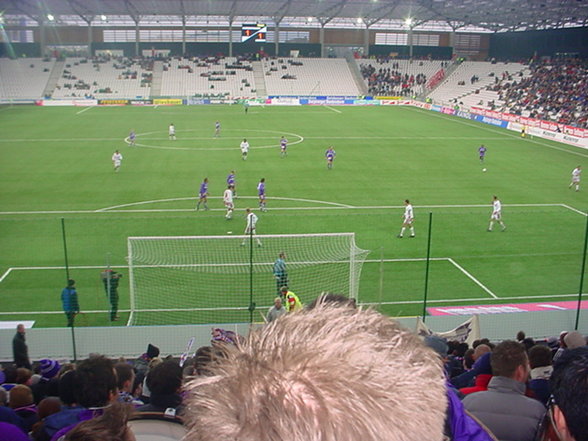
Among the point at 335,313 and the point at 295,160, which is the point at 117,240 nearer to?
the point at 295,160

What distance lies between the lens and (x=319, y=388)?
1.26m

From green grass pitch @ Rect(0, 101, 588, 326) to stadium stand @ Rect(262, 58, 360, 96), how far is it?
3244cm

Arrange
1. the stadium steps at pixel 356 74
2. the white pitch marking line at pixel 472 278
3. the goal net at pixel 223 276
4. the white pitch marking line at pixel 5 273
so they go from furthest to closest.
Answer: the stadium steps at pixel 356 74 → the white pitch marking line at pixel 5 273 → the white pitch marking line at pixel 472 278 → the goal net at pixel 223 276

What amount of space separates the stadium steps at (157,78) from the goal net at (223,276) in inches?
2593

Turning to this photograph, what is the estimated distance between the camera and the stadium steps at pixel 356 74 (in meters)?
86.0

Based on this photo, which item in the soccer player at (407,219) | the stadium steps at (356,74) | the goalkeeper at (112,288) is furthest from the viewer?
the stadium steps at (356,74)

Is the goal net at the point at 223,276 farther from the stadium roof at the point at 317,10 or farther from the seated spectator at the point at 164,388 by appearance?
the stadium roof at the point at 317,10

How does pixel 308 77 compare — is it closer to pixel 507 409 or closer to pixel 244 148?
pixel 244 148

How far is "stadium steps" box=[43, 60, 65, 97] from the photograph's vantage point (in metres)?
78.8

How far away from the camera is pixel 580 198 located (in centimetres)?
2777

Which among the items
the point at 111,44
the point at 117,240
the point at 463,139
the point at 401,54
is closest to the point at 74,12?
the point at 111,44

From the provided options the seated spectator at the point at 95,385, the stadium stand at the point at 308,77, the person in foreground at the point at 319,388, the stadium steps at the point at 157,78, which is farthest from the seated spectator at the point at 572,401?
the stadium stand at the point at 308,77

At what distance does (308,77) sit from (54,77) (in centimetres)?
3805

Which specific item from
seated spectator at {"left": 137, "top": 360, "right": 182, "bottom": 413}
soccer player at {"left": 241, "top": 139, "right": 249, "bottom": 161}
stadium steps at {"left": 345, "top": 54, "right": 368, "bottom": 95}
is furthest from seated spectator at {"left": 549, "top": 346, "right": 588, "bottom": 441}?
stadium steps at {"left": 345, "top": 54, "right": 368, "bottom": 95}
